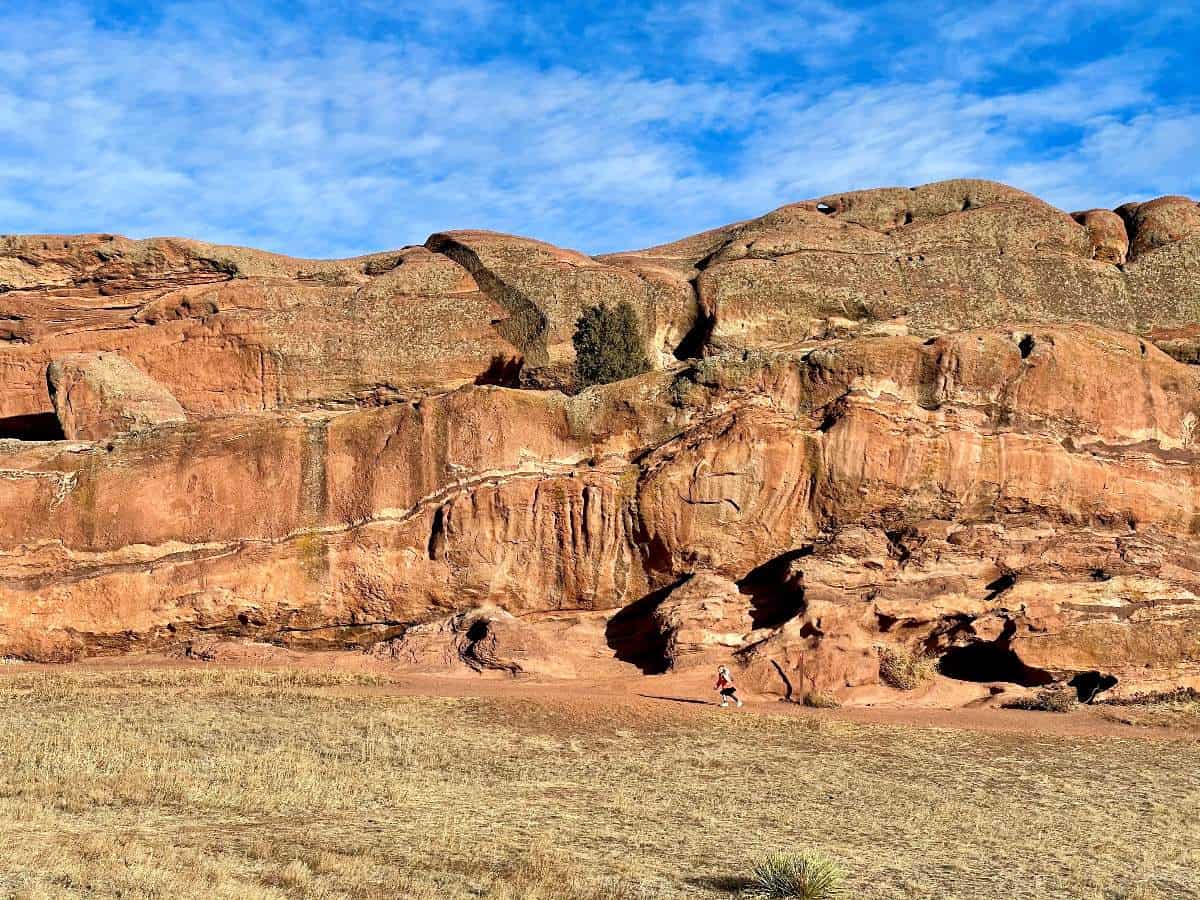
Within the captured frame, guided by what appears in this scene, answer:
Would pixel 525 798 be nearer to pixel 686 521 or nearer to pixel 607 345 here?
pixel 686 521

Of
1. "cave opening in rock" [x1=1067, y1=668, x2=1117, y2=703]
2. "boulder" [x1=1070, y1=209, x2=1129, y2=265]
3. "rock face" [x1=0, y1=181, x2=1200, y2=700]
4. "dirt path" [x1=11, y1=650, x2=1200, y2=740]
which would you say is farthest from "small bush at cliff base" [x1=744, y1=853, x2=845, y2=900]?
"boulder" [x1=1070, y1=209, x2=1129, y2=265]

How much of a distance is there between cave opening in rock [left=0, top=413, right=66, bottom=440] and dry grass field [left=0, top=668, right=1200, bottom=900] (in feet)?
43.9

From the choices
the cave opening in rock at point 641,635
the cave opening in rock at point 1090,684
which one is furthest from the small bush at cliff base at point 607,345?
the cave opening in rock at point 1090,684

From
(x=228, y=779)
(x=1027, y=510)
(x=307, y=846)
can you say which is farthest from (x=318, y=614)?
(x=1027, y=510)

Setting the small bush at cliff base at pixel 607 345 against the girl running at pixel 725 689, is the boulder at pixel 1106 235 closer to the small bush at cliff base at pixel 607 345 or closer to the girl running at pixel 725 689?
the small bush at cliff base at pixel 607 345

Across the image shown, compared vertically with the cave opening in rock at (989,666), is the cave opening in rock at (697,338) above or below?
above

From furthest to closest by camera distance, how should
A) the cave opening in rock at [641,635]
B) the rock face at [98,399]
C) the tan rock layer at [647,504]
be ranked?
the rock face at [98,399] → the tan rock layer at [647,504] → the cave opening in rock at [641,635]

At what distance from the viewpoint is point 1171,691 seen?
24969 millimetres

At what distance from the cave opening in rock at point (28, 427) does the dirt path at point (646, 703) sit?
12.2 meters

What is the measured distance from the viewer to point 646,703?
24797mm

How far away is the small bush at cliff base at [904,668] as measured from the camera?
25.9 meters

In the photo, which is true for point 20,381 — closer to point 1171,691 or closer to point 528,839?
point 528,839

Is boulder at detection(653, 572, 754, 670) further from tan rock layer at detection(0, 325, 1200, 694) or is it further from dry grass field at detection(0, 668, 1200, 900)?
dry grass field at detection(0, 668, 1200, 900)

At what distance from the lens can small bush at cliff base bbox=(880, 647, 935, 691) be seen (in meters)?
25.9
